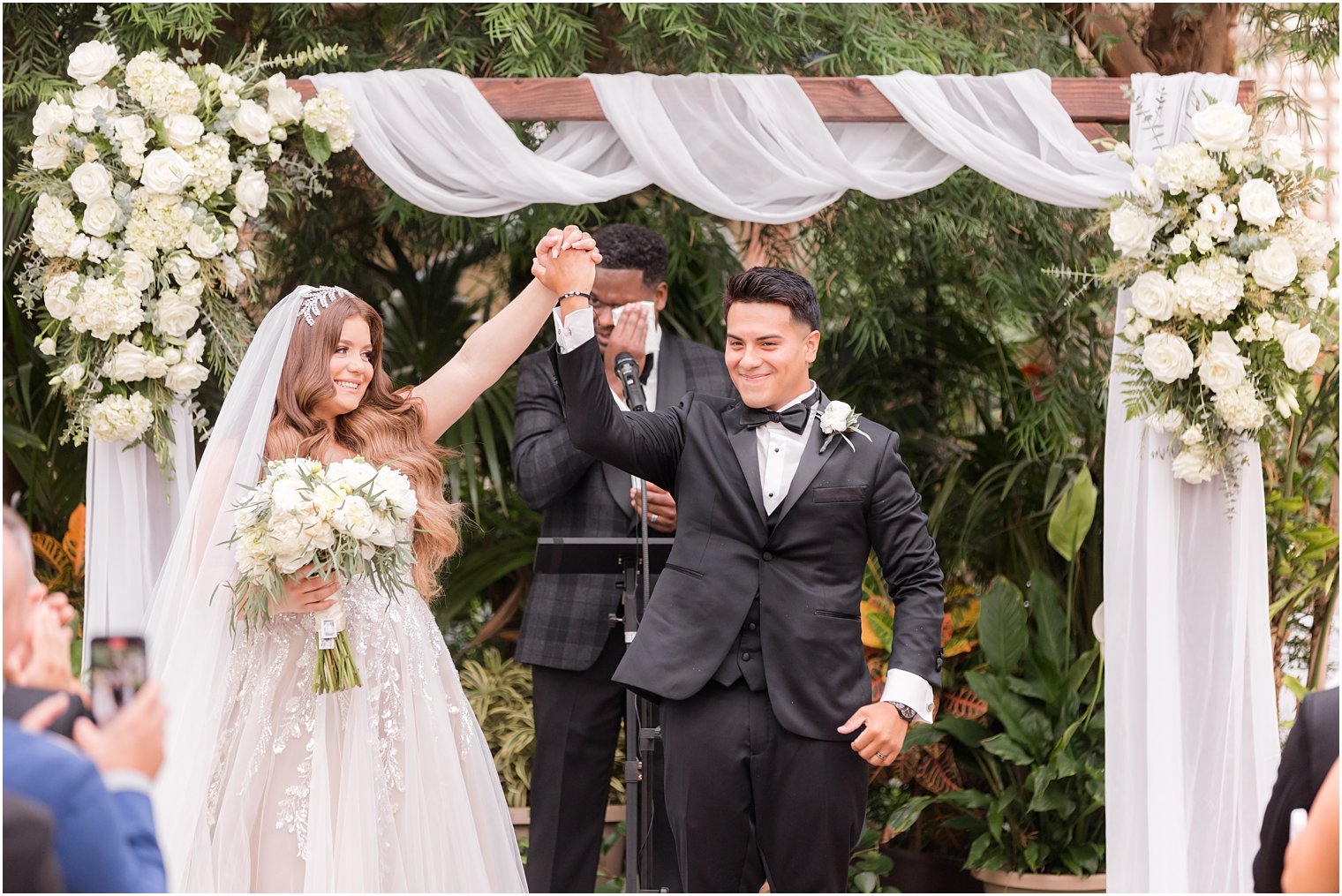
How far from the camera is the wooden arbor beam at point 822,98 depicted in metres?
4.64

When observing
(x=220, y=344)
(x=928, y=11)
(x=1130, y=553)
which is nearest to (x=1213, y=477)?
(x=1130, y=553)

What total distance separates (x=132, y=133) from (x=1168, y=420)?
130 inches

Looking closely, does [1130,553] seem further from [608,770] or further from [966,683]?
[608,770]

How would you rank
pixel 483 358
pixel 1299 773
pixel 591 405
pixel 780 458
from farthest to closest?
pixel 483 358
pixel 780 458
pixel 591 405
pixel 1299 773

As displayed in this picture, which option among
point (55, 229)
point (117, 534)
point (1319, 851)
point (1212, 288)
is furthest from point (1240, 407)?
point (55, 229)

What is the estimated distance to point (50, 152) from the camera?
436 cm

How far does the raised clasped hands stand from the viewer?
345cm

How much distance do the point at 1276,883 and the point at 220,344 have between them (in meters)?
3.47

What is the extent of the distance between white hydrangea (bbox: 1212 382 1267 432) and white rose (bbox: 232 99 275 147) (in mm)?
3064

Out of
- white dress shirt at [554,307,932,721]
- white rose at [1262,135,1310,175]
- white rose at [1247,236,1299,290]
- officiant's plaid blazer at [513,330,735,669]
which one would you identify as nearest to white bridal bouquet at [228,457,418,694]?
white dress shirt at [554,307,932,721]

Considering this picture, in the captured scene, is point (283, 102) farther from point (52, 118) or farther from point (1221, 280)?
point (1221, 280)

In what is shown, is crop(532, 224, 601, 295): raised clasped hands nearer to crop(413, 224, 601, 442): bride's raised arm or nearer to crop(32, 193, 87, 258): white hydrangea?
crop(413, 224, 601, 442): bride's raised arm

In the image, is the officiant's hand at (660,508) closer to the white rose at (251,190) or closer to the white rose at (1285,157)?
the white rose at (251,190)

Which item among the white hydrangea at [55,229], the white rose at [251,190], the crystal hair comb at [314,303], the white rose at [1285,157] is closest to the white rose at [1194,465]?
the white rose at [1285,157]
